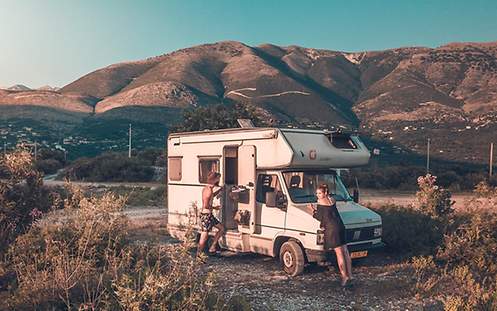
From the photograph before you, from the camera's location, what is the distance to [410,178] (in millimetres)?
32594

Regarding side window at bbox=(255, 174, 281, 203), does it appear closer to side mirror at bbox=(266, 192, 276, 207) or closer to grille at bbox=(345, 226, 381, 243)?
side mirror at bbox=(266, 192, 276, 207)

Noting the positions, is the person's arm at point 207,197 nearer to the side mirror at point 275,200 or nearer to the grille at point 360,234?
the side mirror at point 275,200

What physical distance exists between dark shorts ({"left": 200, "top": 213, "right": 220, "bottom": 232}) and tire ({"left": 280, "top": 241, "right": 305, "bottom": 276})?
5.86 ft

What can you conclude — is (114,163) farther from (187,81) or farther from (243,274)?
(187,81)

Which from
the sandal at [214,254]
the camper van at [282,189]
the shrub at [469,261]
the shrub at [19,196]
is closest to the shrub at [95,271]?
the shrub at [19,196]

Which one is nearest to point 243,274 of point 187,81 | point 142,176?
point 142,176

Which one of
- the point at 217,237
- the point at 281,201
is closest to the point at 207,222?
the point at 217,237

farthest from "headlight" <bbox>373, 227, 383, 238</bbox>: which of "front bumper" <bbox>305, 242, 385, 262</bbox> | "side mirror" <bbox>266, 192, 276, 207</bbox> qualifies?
"side mirror" <bbox>266, 192, 276, 207</bbox>

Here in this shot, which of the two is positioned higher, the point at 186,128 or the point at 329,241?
the point at 186,128

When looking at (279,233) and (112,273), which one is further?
(279,233)

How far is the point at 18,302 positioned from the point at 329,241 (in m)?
4.98

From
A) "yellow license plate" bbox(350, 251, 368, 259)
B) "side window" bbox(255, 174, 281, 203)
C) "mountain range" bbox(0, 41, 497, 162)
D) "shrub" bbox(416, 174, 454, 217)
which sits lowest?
"yellow license plate" bbox(350, 251, 368, 259)

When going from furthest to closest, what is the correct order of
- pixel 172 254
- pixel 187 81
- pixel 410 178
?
pixel 187 81, pixel 410 178, pixel 172 254

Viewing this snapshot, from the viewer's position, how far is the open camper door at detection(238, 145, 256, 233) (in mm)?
10016
